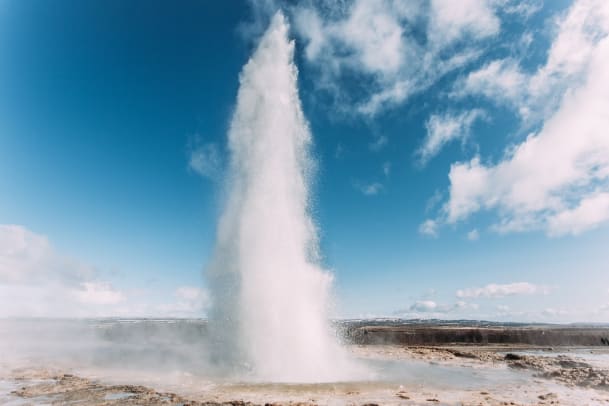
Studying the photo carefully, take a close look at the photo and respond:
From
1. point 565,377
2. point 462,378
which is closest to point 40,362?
point 462,378

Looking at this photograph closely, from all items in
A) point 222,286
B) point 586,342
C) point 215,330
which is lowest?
point 586,342

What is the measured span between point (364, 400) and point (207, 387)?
6727mm

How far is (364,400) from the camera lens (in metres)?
13.0

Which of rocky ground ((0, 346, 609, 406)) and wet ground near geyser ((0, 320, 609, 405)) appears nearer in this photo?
rocky ground ((0, 346, 609, 406))

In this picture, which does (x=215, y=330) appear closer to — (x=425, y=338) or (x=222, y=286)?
(x=222, y=286)

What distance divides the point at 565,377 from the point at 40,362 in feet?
109

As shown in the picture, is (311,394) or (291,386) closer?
A: (311,394)

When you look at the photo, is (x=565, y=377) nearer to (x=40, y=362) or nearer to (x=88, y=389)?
(x=88, y=389)

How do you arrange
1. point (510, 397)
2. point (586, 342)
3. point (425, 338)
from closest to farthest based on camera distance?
point (510, 397) → point (586, 342) → point (425, 338)

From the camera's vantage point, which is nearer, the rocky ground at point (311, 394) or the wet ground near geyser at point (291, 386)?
the rocky ground at point (311, 394)

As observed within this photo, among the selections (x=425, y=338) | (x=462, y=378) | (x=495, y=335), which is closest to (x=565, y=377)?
(x=462, y=378)

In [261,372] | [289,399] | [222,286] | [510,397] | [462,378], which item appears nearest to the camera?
[289,399]

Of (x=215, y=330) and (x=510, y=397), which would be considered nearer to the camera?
(x=510, y=397)

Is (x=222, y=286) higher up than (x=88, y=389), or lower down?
higher up
